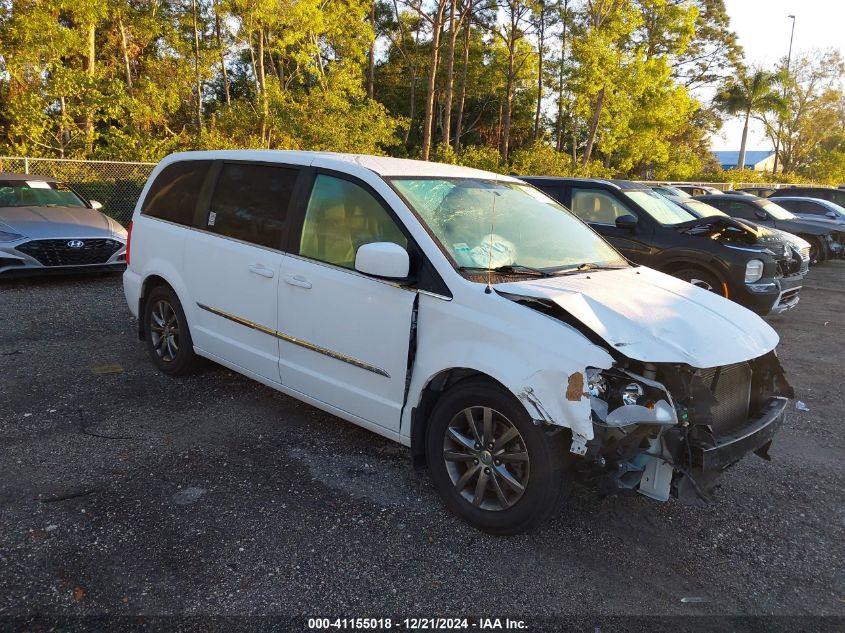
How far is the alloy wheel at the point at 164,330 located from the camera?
16.8 feet

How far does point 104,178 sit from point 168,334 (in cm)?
1021

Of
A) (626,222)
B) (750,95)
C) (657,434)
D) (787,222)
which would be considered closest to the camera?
(657,434)

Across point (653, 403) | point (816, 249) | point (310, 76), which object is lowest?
point (653, 403)

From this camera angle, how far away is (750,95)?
3988cm

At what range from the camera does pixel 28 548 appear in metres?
2.89

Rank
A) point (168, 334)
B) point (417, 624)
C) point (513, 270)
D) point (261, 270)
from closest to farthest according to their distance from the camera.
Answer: point (417, 624) < point (513, 270) < point (261, 270) < point (168, 334)

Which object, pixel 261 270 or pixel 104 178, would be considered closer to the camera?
pixel 261 270

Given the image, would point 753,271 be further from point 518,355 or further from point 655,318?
point 518,355

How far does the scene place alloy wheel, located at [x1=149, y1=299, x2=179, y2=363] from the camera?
5.11 metres

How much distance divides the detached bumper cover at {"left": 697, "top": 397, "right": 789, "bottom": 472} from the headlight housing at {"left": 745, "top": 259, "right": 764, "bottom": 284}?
181 inches

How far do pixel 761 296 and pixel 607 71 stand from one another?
19.0 metres

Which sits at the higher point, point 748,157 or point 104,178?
point 748,157

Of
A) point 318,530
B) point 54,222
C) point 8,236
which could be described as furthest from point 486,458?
point 54,222

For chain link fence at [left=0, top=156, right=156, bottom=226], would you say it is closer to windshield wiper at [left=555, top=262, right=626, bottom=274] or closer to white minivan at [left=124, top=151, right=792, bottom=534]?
white minivan at [left=124, top=151, right=792, bottom=534]
